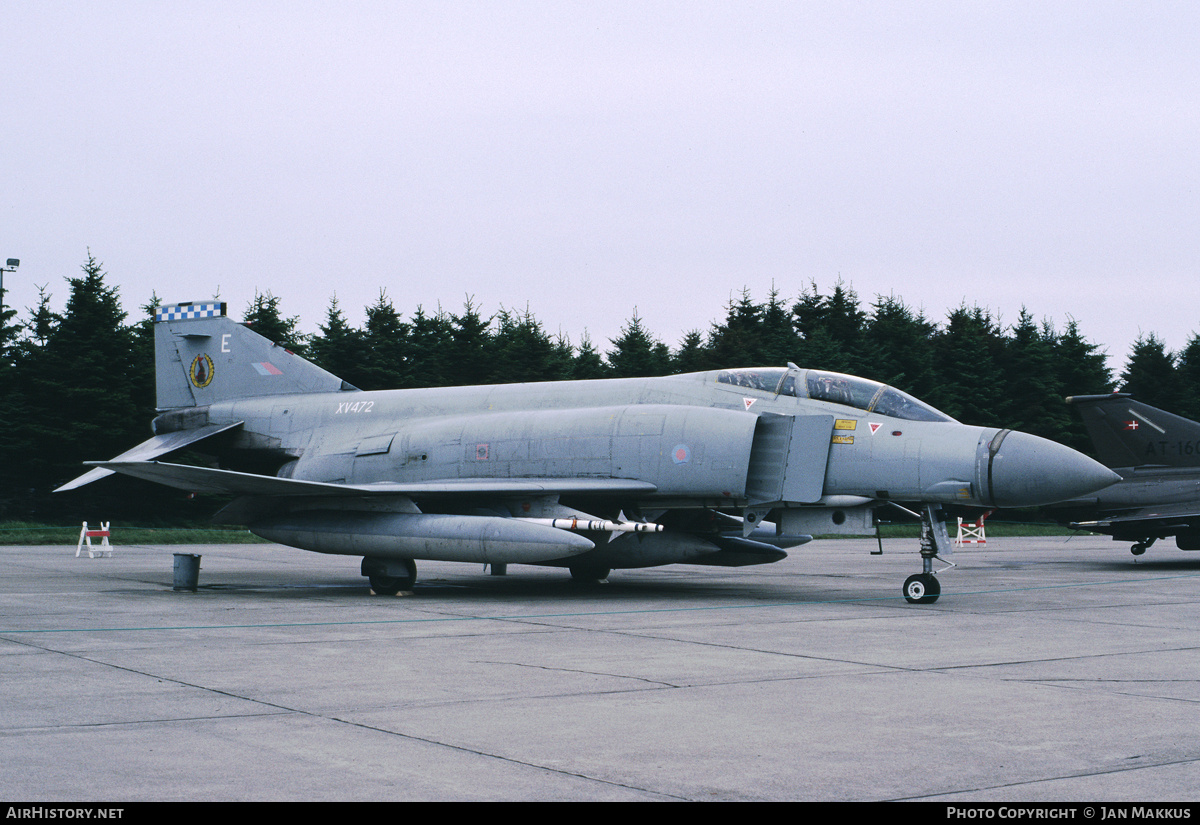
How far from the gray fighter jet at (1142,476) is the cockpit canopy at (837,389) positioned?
937cm

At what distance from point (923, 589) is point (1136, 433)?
11.2m

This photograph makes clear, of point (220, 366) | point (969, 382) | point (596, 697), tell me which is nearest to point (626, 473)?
point (596, 697)

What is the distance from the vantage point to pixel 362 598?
13.4 m

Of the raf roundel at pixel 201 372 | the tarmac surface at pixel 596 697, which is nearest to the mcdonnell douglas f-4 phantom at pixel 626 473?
the tarmac surface at pixel 596 697

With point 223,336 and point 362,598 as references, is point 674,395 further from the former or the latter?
point 223,336

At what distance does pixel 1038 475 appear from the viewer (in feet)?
38.5

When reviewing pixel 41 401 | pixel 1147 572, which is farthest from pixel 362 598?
pixel 41 401

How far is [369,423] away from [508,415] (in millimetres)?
2535

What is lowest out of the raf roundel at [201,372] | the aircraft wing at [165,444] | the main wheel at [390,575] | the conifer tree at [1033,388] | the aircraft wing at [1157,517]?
the main wheel at [390,575]

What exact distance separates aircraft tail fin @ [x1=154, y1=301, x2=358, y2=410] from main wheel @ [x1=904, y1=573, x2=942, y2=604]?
9245mm

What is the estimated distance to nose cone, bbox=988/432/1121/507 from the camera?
11703 millimetres

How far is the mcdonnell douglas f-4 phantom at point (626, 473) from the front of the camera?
12.3 m

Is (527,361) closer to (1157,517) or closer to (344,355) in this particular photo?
(344,355)

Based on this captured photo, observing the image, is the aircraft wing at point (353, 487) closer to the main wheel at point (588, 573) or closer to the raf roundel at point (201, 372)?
the main wheel at point (588, 573)
